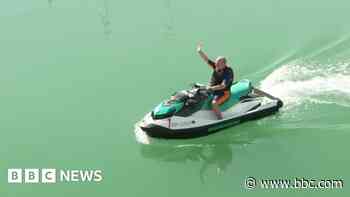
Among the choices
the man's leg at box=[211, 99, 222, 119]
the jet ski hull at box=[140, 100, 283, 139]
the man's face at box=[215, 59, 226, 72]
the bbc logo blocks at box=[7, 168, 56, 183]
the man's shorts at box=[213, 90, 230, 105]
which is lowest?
the bbc logo blocks at box=[7, 168, 56, 183]

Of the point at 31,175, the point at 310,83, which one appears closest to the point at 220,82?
the point at 310,83

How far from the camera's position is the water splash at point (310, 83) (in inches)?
274

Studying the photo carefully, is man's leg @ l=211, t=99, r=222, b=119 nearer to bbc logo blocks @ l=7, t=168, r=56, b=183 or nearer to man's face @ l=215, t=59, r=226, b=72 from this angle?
man's face @ l=215, t=59, r=226, b=72

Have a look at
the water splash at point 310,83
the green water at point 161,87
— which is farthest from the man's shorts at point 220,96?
the water splash at point 310,83

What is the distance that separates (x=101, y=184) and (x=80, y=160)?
47 cm

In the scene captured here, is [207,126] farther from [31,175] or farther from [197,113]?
[31,175]

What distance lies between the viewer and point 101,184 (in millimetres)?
5926

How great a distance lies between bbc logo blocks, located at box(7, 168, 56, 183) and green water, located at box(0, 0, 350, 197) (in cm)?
7

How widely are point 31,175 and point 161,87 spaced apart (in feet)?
6.59

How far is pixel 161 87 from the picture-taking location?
7418 mm

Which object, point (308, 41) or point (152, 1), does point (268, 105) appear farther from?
point (152, 1)

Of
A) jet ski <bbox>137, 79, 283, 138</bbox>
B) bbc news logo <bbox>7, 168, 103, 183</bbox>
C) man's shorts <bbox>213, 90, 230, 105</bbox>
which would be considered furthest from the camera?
man's shorts <bbox>213, 90, 230, 105</bbox>

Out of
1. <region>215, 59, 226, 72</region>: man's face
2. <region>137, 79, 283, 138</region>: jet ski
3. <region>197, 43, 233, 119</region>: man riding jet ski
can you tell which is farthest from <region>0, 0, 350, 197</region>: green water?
<region>215, 59, 226, 72</region>: man's face

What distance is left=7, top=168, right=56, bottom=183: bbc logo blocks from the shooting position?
19.8 feet
